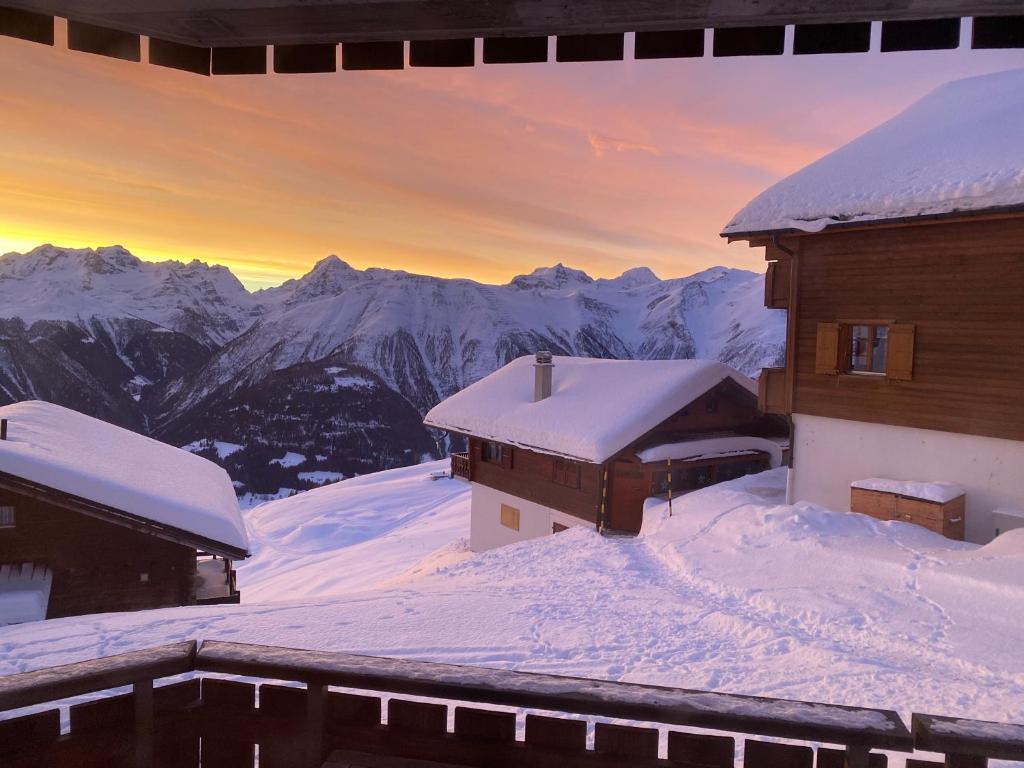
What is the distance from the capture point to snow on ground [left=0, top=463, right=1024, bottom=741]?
710cm

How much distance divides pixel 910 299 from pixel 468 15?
543 inches

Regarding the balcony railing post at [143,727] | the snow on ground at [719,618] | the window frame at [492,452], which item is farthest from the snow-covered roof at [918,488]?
the balcony railing post at [143,727]

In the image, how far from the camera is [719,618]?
30.4 ft

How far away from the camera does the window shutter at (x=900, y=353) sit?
1312cm

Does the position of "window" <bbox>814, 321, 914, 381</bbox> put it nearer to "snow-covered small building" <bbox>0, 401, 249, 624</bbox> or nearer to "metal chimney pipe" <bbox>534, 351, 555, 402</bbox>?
"metal chimney pipe" <bbox>534, 351, 555, 402</bbox>

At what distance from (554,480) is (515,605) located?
10607 mm

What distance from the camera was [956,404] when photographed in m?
12.6

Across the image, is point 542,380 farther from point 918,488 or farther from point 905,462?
point 918,488

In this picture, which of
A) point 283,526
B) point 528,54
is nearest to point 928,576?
point 528,54

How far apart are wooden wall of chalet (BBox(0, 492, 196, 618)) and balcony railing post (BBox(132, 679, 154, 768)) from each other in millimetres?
15193

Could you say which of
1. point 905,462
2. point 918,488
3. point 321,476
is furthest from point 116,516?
point 321,476

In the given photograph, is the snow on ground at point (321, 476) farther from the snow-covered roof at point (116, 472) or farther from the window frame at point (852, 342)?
the window frame at point (852, 342)

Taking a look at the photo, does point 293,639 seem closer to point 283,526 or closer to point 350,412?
point 283,526

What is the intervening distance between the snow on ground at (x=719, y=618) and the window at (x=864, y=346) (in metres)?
3.62
